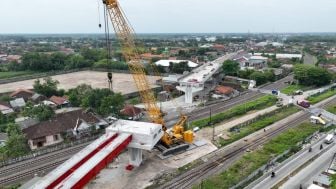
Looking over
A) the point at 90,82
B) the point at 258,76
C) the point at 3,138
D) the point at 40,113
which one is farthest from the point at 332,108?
the point at 90,82

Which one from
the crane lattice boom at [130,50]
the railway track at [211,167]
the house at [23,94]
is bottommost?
the railway track at [211,167]

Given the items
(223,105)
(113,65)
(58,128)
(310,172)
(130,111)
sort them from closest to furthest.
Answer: (310,172)
(58,128)
(130,111)
(223,105)
(113,65)

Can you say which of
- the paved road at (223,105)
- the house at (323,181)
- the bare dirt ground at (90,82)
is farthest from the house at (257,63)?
the house at (323,181)

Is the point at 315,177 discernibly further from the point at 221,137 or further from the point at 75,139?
the point at 75,139

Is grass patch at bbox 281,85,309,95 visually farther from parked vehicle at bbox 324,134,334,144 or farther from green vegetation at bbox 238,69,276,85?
parked vehicle at bbox 324,134,334,144

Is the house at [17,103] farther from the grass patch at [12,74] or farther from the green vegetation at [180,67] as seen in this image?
the green vegetation at [180,67]

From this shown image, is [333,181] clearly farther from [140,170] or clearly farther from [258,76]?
[258,76]

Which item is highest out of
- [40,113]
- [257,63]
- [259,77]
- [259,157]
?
[257,63]
